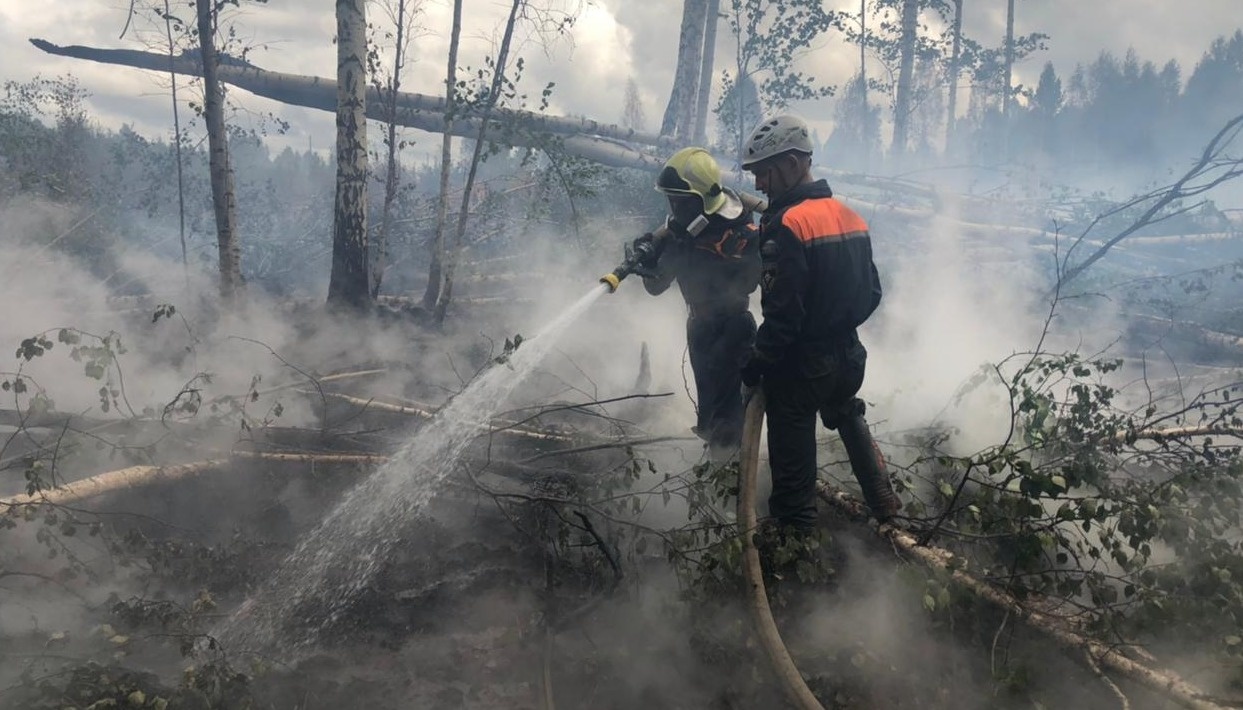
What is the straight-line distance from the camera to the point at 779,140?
11.1 feet

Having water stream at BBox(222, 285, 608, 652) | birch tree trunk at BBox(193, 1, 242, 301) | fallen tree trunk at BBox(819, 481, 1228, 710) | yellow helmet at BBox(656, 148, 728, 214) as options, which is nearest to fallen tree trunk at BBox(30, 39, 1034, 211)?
birch tree trunk at BBox(193, 1, 242, 301)

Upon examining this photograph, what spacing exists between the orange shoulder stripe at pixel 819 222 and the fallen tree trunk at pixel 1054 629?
1.53 meters

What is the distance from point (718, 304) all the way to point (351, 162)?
5743 mm

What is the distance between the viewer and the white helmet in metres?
3.37

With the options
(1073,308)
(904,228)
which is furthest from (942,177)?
(1073,308)

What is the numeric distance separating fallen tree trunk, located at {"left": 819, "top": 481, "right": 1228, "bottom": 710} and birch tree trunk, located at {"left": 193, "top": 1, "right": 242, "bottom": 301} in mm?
7832

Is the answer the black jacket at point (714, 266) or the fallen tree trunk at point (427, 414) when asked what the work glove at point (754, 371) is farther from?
the fallen tree trunk at point (427, 414)

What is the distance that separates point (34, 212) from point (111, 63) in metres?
3.02

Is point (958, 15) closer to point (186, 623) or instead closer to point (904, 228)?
point (904, 228)

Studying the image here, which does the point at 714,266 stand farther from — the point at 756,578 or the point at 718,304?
the point at 756,578

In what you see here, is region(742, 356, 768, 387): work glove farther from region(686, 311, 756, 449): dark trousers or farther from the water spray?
the water spray

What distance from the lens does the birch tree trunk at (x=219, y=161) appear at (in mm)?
7898

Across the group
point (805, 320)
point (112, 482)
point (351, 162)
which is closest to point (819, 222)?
point (805, 320)

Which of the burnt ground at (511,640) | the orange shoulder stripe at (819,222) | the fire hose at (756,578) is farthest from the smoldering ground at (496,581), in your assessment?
the orange shoulder stripe at (819,222)
